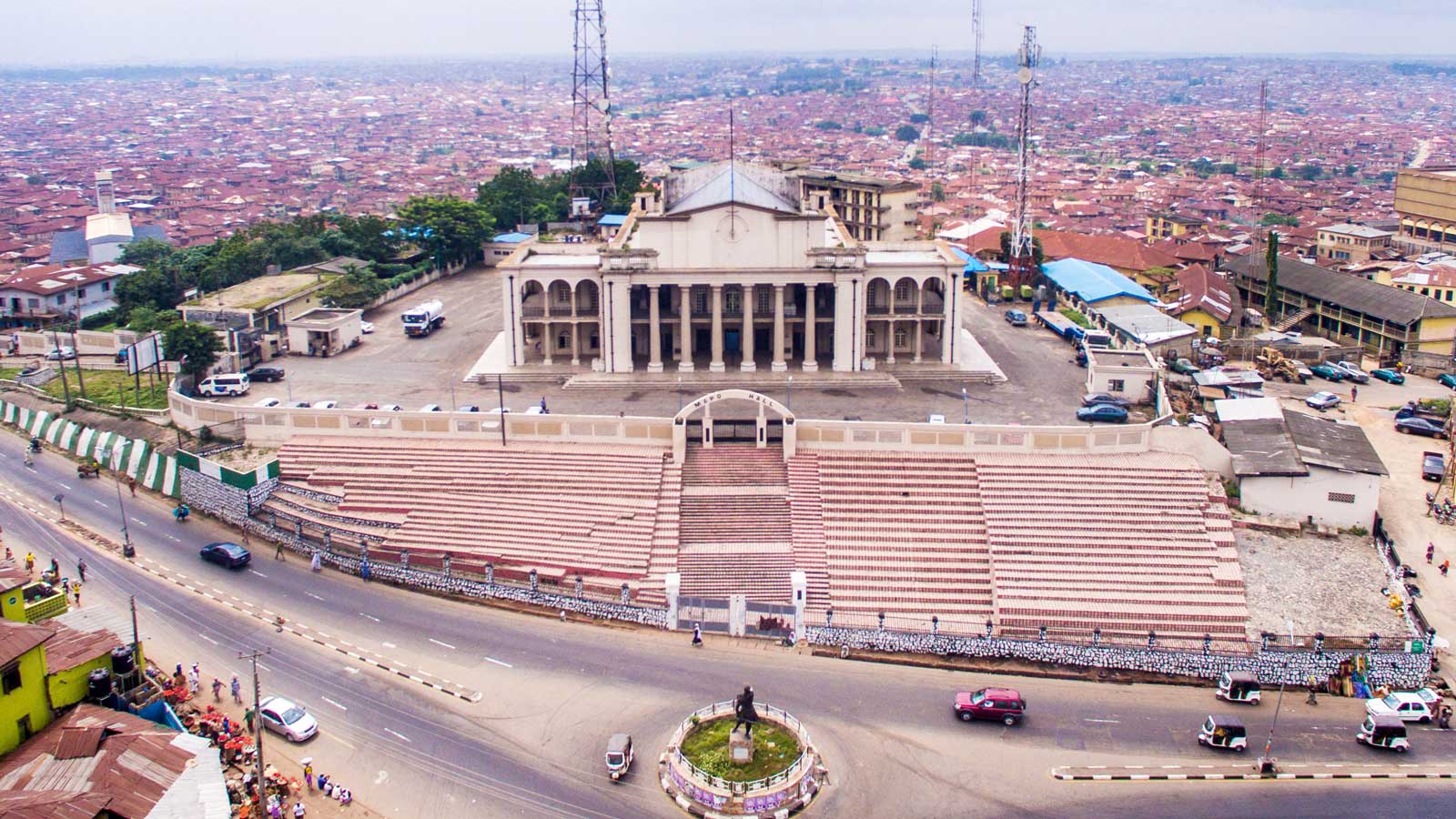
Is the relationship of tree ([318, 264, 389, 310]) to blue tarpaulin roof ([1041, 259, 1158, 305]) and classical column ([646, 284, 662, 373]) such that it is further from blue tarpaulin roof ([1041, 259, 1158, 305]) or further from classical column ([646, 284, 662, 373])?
blue tarpaulin roof ([1041, 259, 1158, 305])

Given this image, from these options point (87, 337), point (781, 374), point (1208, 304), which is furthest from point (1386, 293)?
point (87, 337)

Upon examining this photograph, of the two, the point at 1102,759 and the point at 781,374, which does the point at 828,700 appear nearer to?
the point at 1102,759

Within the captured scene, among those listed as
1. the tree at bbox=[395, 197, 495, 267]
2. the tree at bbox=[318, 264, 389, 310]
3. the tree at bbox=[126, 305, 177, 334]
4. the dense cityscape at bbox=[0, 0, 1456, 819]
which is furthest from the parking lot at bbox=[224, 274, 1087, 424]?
the tree at bbox=[395, 197, 495, 267]

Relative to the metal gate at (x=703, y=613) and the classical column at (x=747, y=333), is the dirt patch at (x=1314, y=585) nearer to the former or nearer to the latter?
the metal gate at (x=703, y=613)

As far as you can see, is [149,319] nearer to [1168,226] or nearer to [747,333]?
[747,333]

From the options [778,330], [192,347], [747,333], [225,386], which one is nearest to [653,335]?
[747,333]

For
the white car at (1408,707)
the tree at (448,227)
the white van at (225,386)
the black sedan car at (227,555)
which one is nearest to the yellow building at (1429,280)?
the white car at (1408,707)
